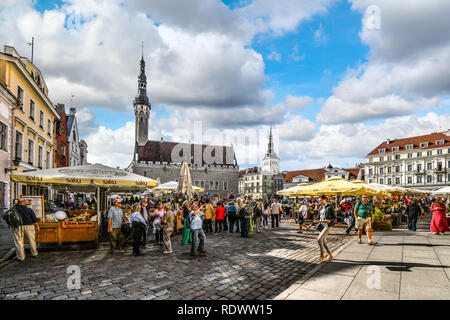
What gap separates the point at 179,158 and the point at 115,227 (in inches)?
2366

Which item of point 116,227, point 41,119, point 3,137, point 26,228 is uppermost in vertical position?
point 41,119

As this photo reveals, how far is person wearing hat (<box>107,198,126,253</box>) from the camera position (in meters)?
8.35

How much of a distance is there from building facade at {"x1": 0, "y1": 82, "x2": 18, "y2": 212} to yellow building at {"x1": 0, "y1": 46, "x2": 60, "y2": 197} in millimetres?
572

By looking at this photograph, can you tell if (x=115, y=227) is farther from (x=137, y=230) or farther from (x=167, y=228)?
(x=167, y=228)

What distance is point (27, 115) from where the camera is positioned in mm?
18219

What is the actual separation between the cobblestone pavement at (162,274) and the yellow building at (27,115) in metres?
12.7

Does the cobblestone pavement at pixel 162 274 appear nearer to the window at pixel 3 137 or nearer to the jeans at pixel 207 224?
the jeans at pixel 207 224

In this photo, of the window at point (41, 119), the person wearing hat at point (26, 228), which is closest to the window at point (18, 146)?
the window at point (41, 119)

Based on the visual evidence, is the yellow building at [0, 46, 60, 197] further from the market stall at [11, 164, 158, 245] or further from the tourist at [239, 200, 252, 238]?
the tourist at [239, 200, 252, 238]

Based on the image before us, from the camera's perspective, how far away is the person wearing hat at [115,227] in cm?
835

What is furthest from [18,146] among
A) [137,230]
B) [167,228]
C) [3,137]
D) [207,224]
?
[167,228]

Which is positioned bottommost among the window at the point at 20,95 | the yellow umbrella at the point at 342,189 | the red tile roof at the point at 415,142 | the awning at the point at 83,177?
the yellow umbrella at the point at 342,189
